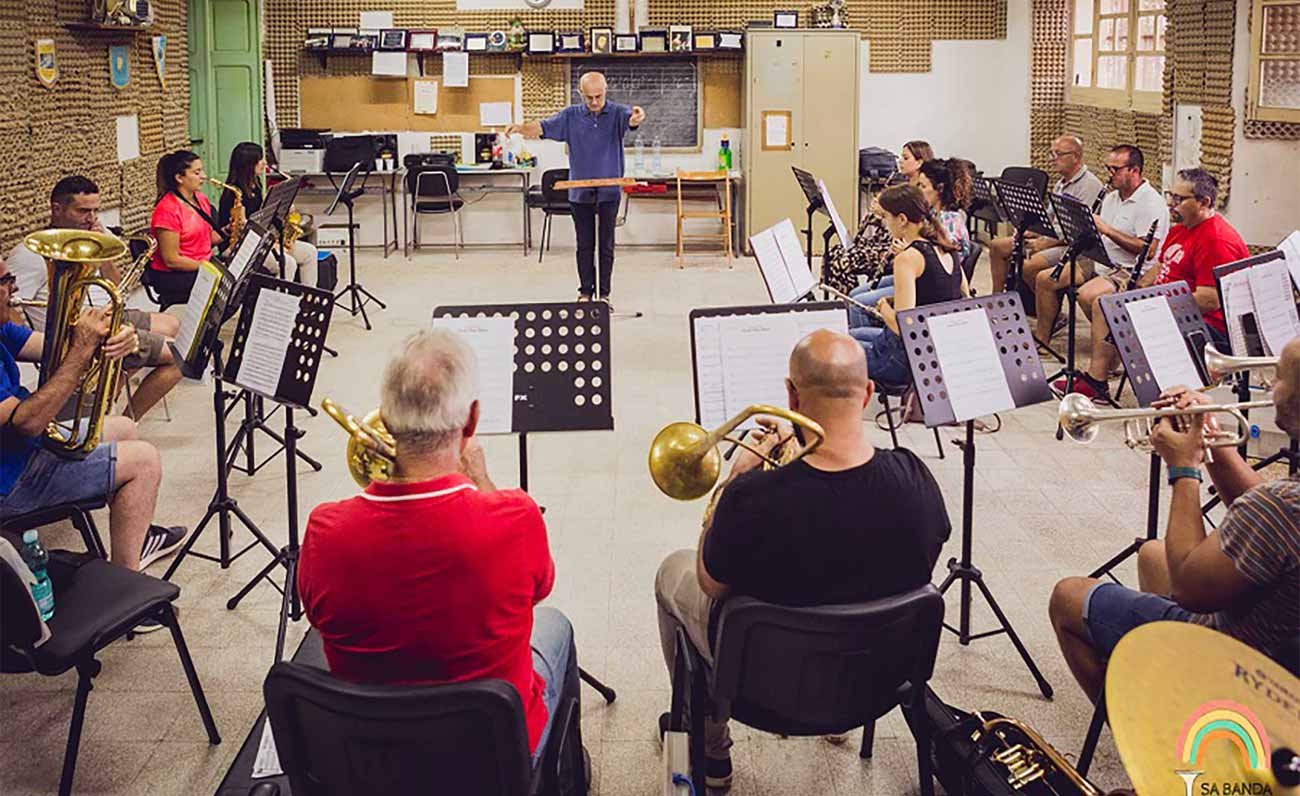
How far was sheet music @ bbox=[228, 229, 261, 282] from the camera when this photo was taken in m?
4.36

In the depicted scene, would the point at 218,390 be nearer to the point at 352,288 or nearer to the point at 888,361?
the point at 888,361

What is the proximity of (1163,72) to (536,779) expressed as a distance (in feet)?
25.4

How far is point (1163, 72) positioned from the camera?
A: 8.68 m

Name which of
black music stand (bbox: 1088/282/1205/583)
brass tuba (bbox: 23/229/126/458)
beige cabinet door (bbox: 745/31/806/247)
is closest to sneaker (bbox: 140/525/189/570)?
brass tuba (bbox: 23/229/126/458)

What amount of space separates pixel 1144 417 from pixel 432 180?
902 centimetres

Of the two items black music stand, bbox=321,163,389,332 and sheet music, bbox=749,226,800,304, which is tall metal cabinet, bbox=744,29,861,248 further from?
sheet music, bbox=749,226,800,304

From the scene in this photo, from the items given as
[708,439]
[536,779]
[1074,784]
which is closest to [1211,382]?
[1074,784]

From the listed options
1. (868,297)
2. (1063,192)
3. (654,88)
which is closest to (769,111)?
(654,88)

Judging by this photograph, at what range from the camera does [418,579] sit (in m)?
2.28

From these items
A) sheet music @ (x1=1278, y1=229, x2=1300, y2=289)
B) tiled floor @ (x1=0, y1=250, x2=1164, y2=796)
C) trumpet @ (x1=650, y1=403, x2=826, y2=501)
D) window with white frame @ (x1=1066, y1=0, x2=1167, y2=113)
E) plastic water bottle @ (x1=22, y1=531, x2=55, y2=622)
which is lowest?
tiled floor @ (x1=0, y1=250, x2=1164, y2=796)

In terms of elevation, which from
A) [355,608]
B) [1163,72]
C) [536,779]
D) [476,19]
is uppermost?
[476,19]

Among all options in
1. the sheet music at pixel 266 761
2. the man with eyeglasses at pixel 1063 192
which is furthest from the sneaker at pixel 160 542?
the man with eyeglasses at pixel 1063 192

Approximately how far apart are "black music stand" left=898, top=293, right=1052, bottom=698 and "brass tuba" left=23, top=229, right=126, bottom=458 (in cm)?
221

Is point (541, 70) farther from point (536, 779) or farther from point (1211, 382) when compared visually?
point (536, 779)
